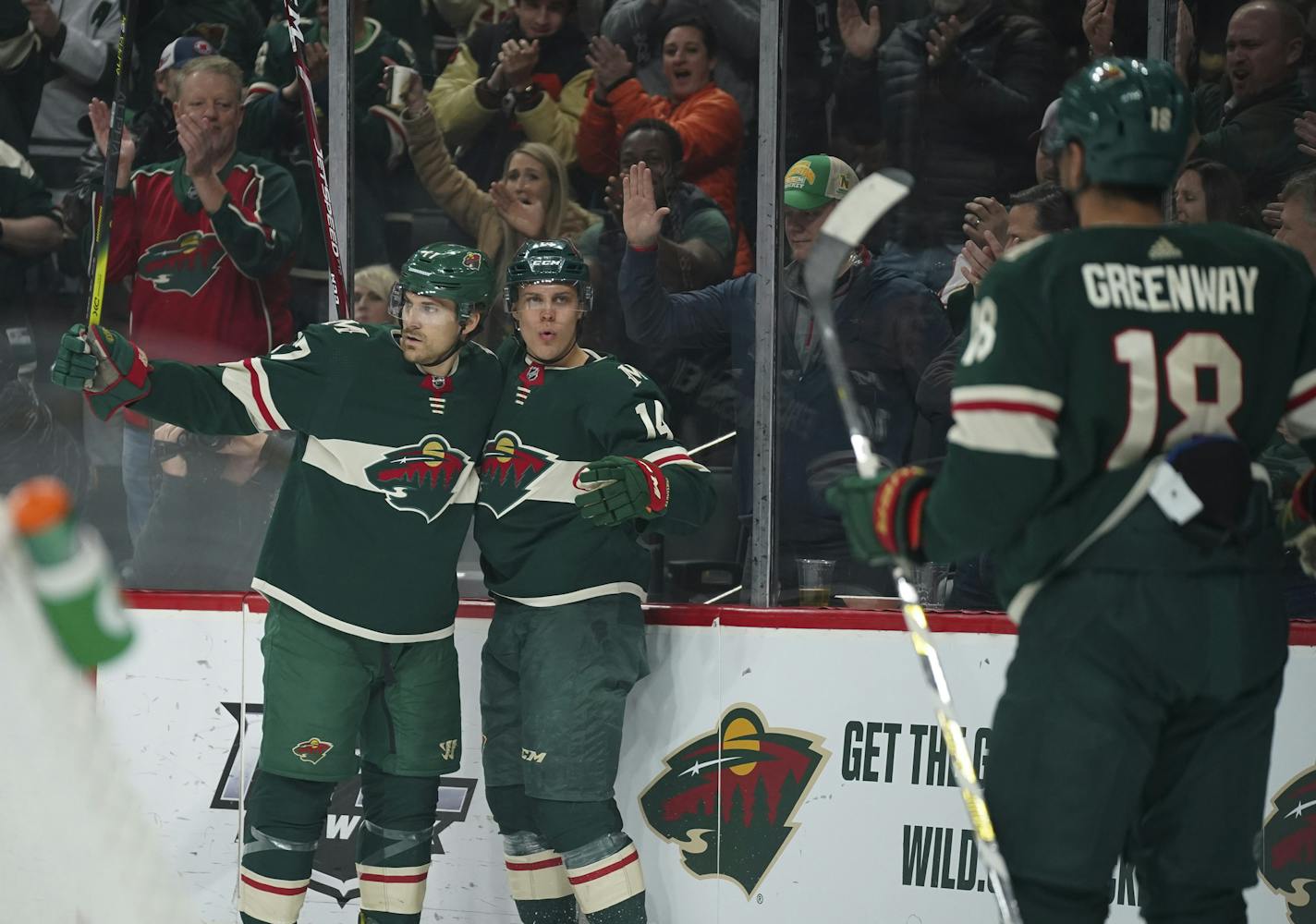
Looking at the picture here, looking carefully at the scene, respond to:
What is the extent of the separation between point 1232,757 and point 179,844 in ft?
8.33

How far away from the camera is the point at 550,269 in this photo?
3.07 m

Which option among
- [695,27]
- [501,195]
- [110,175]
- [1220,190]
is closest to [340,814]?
[110,175]

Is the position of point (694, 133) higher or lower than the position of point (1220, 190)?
higher

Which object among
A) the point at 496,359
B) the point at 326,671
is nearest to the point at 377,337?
the point at 496,359

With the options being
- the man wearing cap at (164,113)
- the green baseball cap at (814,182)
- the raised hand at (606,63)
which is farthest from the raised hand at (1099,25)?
the man wearing cap at (164,113)

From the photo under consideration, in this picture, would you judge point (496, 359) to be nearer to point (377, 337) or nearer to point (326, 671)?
point (377, 337)

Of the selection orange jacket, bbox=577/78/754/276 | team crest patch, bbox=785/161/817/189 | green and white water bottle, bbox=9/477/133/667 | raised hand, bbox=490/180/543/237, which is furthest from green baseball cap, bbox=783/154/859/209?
green and white water bottle, bbox=9/477/133/667

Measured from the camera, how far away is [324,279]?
4.09 m

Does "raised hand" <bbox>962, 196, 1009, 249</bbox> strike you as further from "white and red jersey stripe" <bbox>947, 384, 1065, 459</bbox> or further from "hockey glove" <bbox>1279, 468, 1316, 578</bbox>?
"white and red jersey stripe" <bbox>947, 384, 1065, 459</bbox>

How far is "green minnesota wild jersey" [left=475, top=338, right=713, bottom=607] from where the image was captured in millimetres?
3031

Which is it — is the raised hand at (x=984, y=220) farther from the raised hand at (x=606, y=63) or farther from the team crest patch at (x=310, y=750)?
the team crest patch at (x=310, y=750)

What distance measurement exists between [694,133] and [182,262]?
1.46m

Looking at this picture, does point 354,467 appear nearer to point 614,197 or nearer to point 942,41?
point 614,197

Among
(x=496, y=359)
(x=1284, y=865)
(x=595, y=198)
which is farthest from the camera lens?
(x=595, y=198)
